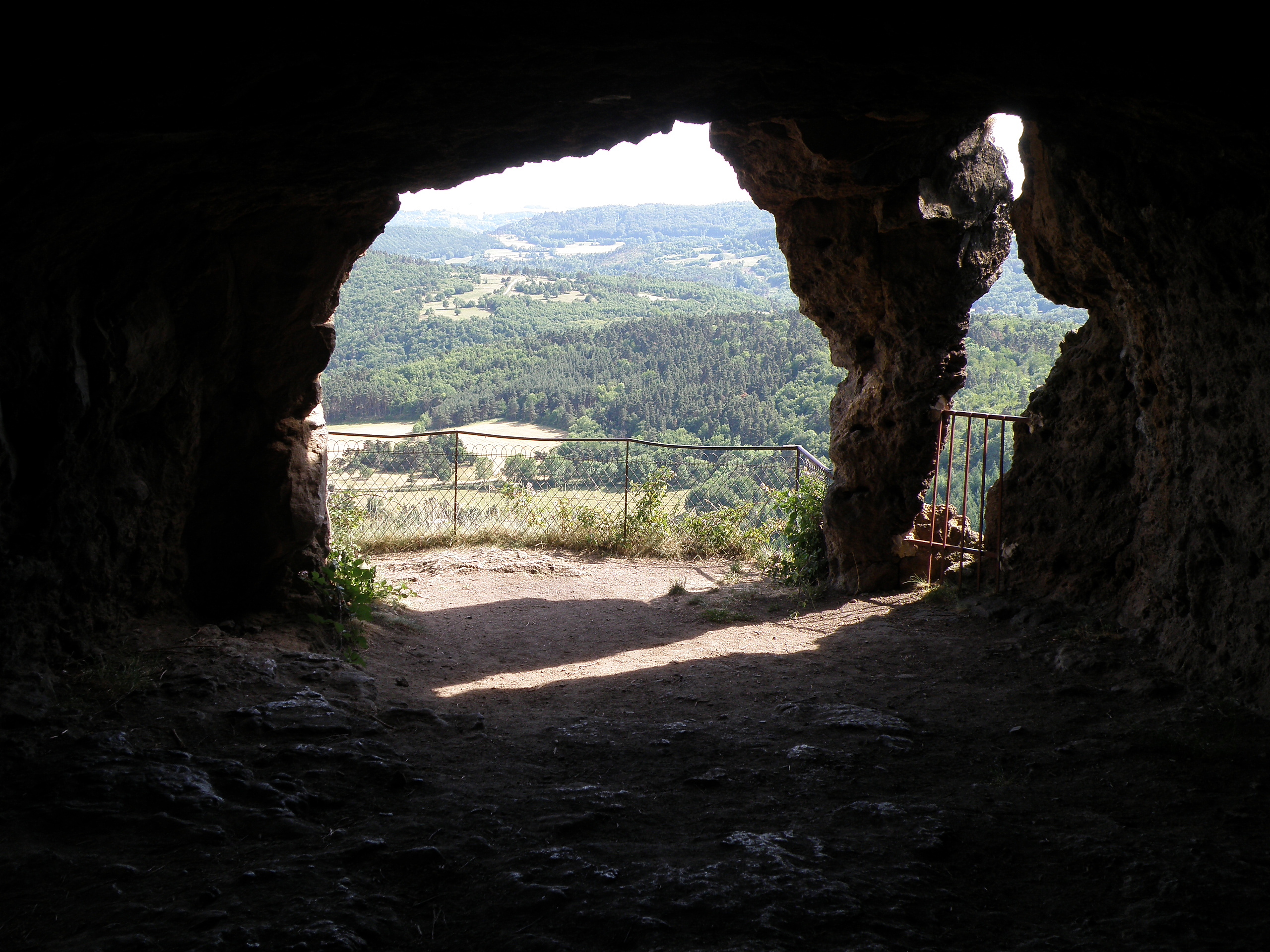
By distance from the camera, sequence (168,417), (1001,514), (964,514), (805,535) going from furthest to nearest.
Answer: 1. (805,535)
2. (964,514)
3. (1001,514)
4. (168,417)

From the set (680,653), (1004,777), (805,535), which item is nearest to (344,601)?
(680,653)

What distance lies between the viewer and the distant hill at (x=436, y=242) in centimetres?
10094

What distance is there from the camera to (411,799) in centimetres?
342

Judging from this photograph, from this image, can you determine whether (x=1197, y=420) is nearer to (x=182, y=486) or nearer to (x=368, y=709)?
(x=368, y=709)

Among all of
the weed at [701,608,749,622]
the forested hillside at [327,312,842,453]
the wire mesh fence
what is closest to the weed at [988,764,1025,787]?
the weed at [701,608,749,622]

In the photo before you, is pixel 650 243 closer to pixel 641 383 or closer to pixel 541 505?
pixel 641 383

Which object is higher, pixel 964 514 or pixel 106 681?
pixel 964 514

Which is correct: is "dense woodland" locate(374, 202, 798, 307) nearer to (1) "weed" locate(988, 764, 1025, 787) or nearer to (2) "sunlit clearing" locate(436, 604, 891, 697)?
(2) "sunlit clearing" locate(436, 604, 891, 697)

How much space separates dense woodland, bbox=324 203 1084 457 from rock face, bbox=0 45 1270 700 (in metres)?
8.99

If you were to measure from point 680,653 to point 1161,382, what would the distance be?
3430 millimetres

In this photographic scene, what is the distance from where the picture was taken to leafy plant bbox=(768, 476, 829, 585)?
8.68 m

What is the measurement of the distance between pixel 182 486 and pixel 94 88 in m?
3.01

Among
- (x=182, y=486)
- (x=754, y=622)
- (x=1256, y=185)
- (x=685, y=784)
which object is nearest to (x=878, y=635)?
(x=754, y=622)

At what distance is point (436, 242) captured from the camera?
363 ft
